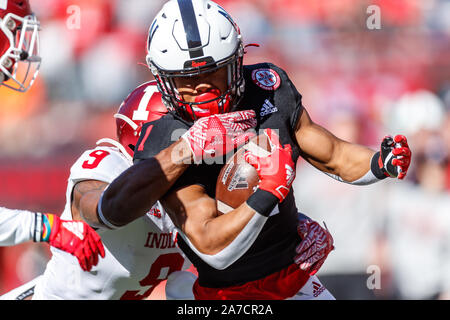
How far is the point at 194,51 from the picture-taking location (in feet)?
8.32

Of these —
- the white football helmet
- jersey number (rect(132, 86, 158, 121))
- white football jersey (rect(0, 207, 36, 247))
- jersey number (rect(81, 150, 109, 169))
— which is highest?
the white football helmet

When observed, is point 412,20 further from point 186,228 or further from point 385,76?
point 186,228

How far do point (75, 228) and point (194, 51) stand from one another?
878 millimetres

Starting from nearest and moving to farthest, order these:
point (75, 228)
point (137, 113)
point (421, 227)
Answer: point (75, 228), point (137, 113), point (421, 227)

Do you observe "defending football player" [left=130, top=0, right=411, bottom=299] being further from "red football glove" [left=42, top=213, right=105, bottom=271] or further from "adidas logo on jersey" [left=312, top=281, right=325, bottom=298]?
"red football glove" [left=42, top=213, right=105, bottom=271]

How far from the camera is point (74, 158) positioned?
4977mm

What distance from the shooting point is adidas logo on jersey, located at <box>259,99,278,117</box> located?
267 centimetres

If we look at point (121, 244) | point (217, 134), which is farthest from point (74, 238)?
point (217, 134)

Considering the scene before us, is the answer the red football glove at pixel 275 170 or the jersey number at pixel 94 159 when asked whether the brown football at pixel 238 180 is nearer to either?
the red football glove at pixel 275 170

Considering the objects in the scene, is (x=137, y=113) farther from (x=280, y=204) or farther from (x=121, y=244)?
(x=280, y=204)

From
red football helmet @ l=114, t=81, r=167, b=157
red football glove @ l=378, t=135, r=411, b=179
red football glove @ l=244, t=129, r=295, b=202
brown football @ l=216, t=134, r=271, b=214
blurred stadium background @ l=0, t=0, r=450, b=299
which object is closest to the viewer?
red football glove @ l=244, t=129, r=295, b=202

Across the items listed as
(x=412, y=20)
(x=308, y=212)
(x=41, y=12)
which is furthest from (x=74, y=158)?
(x=412, y=20)

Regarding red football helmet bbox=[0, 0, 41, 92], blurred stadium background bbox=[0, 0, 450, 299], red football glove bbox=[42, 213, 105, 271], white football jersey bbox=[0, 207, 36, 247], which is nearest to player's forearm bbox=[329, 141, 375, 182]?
red football glove bbox=[42, 213, 105, 271]

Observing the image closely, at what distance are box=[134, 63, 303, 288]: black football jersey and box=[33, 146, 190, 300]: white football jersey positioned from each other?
0.32 m
